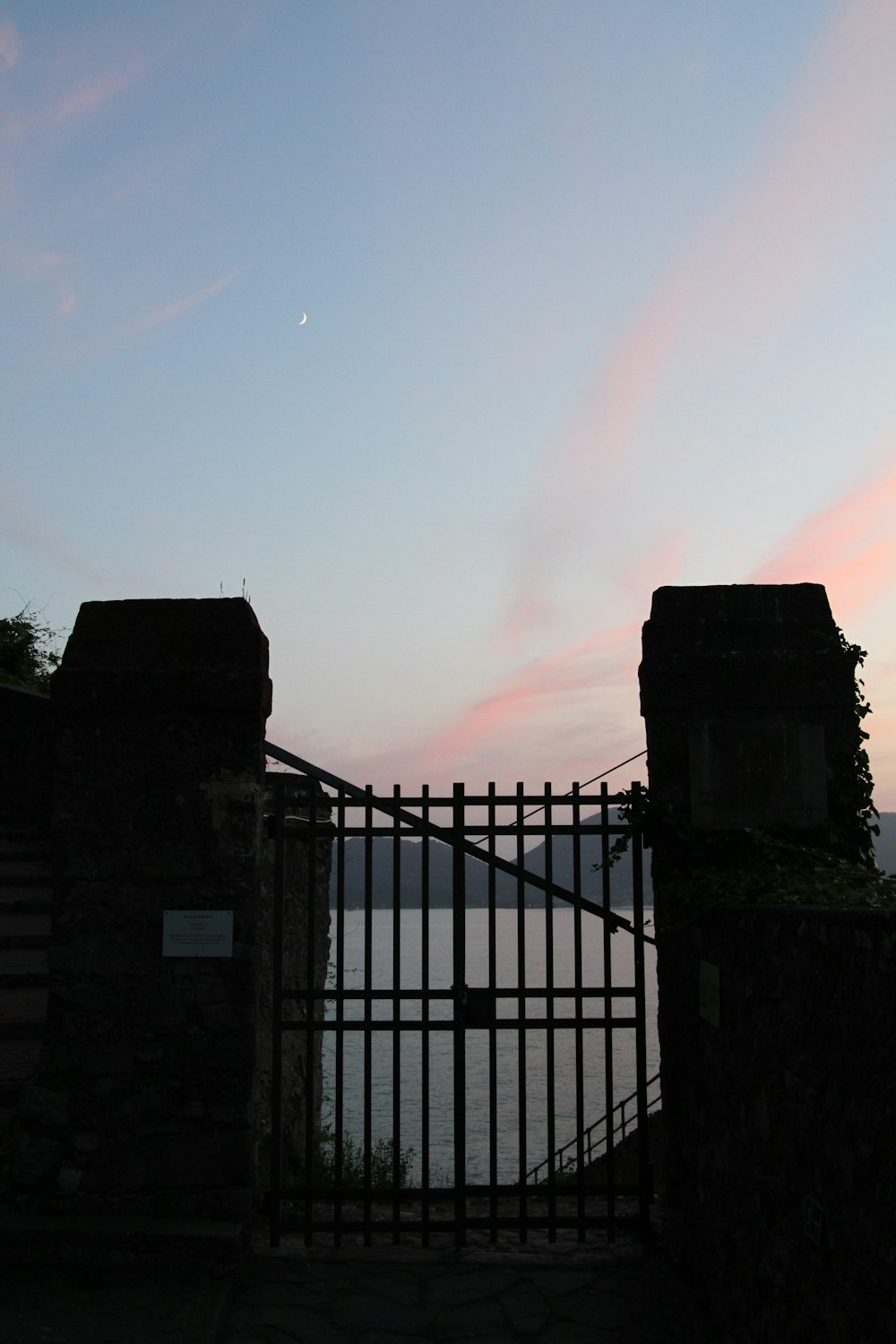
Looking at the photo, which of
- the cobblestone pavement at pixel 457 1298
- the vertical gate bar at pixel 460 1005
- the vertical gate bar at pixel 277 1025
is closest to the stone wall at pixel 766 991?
the cobblestone pavement at pixel 457 1298

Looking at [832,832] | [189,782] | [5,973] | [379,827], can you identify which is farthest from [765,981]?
[5,973]

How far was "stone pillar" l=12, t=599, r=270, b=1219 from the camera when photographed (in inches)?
199

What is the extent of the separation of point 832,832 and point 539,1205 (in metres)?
2.84

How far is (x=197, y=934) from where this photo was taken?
521 cm

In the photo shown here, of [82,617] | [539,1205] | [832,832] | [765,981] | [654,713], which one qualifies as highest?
[82,617]

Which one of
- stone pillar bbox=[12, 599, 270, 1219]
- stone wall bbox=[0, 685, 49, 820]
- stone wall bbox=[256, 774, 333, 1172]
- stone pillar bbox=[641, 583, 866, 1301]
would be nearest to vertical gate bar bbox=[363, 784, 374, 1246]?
stone pillar bbox=[12, 599, 270, 1219]

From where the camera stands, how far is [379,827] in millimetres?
5664

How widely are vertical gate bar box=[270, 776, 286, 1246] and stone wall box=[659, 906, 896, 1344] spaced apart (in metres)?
1.88

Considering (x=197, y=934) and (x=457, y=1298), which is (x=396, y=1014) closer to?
(x=197, y=934)

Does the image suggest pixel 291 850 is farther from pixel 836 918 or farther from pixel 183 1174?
pixel 836 918

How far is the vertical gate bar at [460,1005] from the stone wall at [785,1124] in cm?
99

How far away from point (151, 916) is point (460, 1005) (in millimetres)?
1588

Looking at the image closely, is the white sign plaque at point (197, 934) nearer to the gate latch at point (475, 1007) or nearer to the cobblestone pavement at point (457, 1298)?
the gate latch at point (475, 1007)

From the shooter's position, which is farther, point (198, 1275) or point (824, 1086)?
point (198, 1275)
